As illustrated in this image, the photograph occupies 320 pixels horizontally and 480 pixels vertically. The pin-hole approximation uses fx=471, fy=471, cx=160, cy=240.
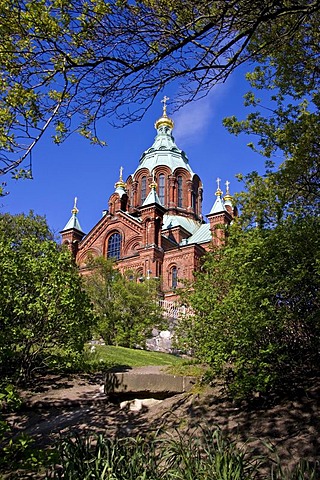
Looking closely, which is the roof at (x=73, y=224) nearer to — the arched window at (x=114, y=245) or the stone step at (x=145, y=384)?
the arched window at (x=114, y=245)

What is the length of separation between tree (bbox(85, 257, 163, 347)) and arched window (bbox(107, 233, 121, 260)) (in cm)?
1855

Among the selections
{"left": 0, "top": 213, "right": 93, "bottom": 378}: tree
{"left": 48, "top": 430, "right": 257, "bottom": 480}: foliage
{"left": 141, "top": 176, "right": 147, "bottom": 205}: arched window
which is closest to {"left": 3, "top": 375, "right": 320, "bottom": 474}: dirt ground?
{"left": 48, "top": 430, "right": 257, "bottom": 480}: foliage

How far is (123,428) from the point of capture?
6562 mm

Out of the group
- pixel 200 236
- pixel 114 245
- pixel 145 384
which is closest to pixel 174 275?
pixel 200 236

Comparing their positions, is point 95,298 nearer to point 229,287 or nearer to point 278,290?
point 229,287

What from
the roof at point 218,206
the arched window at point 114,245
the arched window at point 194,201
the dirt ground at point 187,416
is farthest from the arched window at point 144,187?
the dirt ground at point 187,416

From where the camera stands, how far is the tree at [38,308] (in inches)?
332

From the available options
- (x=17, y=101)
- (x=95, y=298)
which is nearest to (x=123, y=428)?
(x=17, y=101)

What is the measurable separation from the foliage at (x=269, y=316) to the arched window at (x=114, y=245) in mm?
33231

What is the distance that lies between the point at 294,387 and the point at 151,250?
99.0 feet

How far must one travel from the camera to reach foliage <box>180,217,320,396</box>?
6129mm

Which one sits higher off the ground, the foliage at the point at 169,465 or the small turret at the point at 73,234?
the small turret at the point at 73,234

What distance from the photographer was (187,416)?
21.2ft

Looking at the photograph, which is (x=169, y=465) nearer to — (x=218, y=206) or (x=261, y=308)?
(x=261, y=308)
